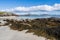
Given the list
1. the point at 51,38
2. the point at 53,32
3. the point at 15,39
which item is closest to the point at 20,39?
the point at 15,39

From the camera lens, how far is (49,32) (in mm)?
17266

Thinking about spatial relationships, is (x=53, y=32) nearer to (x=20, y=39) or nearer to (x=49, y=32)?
(x=49, y=32)

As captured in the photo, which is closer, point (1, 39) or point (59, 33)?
point (1, 39)

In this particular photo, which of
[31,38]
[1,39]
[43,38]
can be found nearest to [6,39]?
[1,39]

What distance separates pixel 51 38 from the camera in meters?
14.8

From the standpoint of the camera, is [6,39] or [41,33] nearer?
[6,39]

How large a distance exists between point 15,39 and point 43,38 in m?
2.40

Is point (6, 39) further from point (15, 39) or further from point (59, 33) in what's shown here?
point (59, 33)

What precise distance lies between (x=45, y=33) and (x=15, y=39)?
3466mm

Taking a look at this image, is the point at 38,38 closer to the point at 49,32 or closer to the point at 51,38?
the point at 51,38

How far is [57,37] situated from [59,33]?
2.92 feet

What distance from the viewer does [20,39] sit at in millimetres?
14867

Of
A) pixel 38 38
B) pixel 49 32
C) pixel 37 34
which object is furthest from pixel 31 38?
pixel 49 32

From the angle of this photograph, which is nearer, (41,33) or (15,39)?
(15,39)
